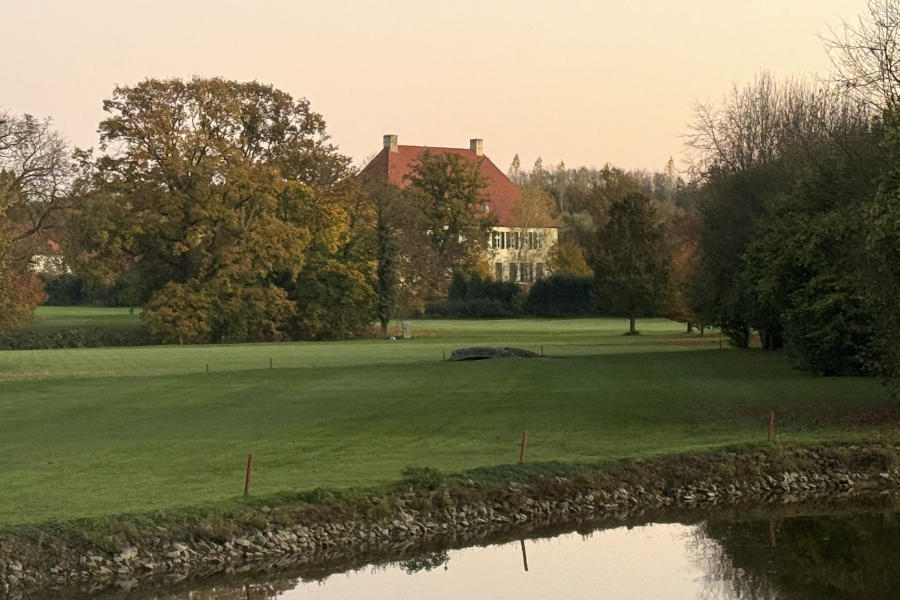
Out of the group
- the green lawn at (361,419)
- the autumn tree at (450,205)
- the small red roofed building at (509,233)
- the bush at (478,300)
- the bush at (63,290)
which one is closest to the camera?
the green lawn at (361,419)

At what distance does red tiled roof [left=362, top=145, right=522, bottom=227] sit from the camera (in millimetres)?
135000

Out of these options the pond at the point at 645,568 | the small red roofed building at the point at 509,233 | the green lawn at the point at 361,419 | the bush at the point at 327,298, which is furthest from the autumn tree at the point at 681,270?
the pond at the point at 645,568

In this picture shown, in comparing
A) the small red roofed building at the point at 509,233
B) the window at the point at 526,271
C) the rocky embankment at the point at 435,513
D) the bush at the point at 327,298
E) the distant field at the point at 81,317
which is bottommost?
the rocky embankment at the point at 435,513

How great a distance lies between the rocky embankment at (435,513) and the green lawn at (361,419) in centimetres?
124

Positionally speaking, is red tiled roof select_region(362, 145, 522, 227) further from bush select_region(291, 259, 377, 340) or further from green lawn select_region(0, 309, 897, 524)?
green lawn select_region(0, 309, 897, 524)

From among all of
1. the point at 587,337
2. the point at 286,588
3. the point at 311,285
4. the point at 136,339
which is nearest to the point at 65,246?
the point at 136,339

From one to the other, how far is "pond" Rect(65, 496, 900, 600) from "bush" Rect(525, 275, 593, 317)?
9234cm

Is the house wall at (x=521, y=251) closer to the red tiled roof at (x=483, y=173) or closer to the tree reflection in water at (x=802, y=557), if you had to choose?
the red tiled roof at (x=483, y=173)

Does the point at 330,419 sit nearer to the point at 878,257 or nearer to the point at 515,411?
the point at 515,411

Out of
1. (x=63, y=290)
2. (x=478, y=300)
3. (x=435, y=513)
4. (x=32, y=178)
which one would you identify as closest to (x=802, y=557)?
(x=435, y=513)

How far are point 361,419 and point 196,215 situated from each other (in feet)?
169

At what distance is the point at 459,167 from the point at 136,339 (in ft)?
143

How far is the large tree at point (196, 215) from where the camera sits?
3172 inches

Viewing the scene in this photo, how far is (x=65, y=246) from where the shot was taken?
78.9 meters
